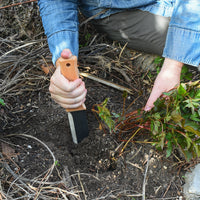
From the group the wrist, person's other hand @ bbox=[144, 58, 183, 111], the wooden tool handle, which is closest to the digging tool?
the wooden tool handle

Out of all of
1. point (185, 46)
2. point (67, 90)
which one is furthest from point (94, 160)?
point (185, 46)

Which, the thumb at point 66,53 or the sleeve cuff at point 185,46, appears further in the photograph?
the sleeve cuff at point 185,46

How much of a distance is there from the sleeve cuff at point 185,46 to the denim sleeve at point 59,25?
788 mm

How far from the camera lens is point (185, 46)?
173 centimetres

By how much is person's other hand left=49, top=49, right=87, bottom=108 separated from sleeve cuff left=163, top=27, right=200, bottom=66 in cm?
77

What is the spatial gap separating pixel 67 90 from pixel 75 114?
0.21 metres

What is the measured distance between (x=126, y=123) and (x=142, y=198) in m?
0.48

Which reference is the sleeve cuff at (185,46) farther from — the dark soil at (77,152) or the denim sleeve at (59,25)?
the denim sleeve at (59,25)

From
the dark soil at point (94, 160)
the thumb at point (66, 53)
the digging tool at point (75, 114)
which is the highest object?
the thumb at point (66, 53)

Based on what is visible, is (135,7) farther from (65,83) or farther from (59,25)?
(65,83)

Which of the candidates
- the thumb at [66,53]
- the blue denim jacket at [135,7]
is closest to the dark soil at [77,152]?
the blue denim jacket at [135,7]

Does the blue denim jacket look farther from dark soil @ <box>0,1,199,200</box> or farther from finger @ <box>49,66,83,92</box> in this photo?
finger @ <box>49,66,83,92</box>

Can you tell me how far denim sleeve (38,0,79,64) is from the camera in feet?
6.33

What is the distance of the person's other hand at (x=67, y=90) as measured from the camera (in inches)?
54.6
